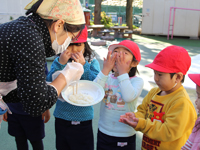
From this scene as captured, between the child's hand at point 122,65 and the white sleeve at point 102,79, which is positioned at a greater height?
the child's hand at point 122,65

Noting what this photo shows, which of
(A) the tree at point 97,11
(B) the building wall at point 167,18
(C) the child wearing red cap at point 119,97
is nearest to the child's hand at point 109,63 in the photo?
(C) the child wearing red cap at point 119,97

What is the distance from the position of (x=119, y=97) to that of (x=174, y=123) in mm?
548

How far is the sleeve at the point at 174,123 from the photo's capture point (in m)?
1.44

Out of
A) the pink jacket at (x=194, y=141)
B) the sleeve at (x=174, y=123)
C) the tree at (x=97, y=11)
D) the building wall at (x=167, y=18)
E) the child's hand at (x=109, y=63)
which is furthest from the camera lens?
the tree at (x=97, y=11)

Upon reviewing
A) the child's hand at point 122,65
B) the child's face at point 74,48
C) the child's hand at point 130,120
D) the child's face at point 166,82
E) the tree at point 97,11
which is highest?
the tree at point 97,11

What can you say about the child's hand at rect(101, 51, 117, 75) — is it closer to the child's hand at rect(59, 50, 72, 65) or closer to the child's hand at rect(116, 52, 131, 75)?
the child's hand at rect(116, 52, 131, 75)

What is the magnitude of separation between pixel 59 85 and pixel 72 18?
0.46 m

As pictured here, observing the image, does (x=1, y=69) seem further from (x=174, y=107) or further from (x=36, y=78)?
(x=174, y=107)

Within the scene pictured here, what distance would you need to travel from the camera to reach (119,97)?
1825 millimetres

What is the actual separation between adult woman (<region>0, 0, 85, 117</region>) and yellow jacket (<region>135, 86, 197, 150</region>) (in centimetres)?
74

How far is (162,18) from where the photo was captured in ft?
45.4

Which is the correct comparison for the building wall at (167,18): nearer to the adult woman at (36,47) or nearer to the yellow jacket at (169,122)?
the yellow jacket at (169,122)

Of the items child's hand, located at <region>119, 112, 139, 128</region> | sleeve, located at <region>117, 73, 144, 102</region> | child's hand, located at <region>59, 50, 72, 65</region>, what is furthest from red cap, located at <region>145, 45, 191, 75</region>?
child's hand, located at <region>59, 50, 72, 65</region>

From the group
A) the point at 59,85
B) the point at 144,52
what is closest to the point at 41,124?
the point at 59,85
